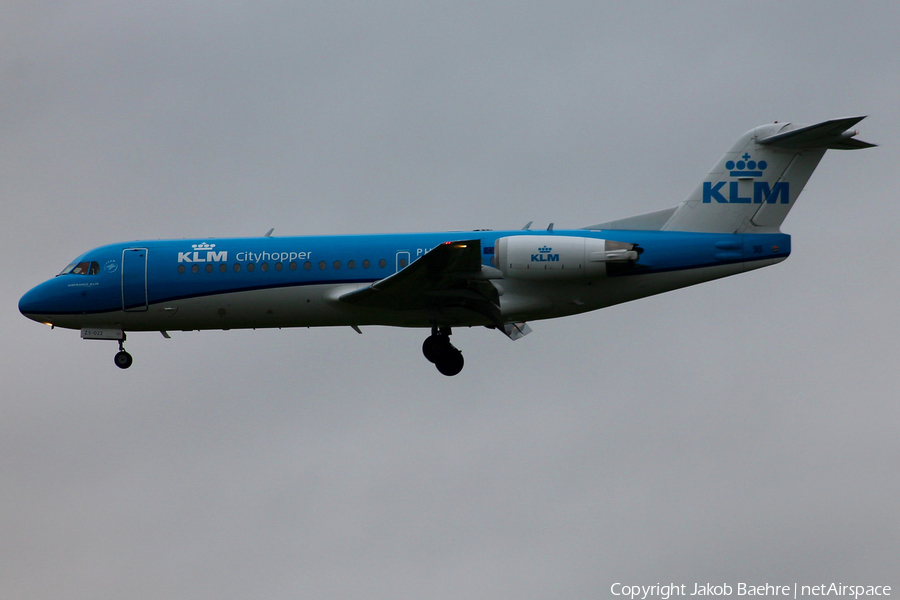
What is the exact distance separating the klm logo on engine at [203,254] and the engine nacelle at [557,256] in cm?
724

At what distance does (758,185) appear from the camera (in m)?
27.7

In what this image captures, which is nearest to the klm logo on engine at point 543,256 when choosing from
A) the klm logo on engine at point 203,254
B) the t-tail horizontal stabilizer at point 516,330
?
the t-tail horizontal stabilizer at point 516,330

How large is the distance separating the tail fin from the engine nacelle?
2.23 metres

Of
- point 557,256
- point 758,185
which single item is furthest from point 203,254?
point 758,185

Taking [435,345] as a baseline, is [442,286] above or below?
above

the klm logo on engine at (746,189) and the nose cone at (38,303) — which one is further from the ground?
the klm logo on engine at (746,189)

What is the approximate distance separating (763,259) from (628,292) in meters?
3.24

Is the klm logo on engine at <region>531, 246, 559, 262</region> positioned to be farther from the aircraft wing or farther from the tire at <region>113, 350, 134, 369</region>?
the tire at <region>113, 350, 134, 369</region>

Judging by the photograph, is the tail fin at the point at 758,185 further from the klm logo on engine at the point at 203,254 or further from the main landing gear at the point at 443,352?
the klm logo on engine at the point at 203,254

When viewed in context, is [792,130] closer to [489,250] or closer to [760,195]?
[760,195]

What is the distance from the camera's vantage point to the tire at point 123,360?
99.0 feet

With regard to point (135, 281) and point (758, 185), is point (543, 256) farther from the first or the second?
point (135, 281)

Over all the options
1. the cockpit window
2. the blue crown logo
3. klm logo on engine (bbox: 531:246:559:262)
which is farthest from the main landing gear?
the cockpit window

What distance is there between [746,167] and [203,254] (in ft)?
44.9
